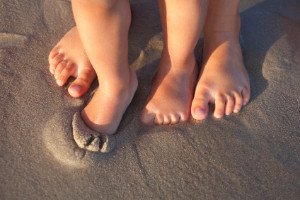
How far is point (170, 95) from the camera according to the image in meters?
1.37

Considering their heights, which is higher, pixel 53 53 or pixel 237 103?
pixel 53 53

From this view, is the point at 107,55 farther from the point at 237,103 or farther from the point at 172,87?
the point at 237,103

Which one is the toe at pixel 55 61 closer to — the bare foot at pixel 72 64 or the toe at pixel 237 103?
the bare foot at pixel 72 64

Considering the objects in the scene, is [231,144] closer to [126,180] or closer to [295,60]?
[126,180]

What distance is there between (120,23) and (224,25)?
0.67 metres

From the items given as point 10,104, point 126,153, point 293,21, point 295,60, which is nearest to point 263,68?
point 295,60

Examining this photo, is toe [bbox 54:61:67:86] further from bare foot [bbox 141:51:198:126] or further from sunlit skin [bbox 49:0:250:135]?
bare foot [bbox 141:51:198:126]

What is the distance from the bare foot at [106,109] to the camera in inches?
50.0

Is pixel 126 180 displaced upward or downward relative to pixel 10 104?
downward

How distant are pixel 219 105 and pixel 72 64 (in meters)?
0.75

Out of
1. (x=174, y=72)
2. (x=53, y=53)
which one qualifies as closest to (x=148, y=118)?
(x=174, y=72)

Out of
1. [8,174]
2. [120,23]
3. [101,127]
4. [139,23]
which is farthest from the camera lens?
[139,23]

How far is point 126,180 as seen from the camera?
1184 mm

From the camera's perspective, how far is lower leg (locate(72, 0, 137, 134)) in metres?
0.99
